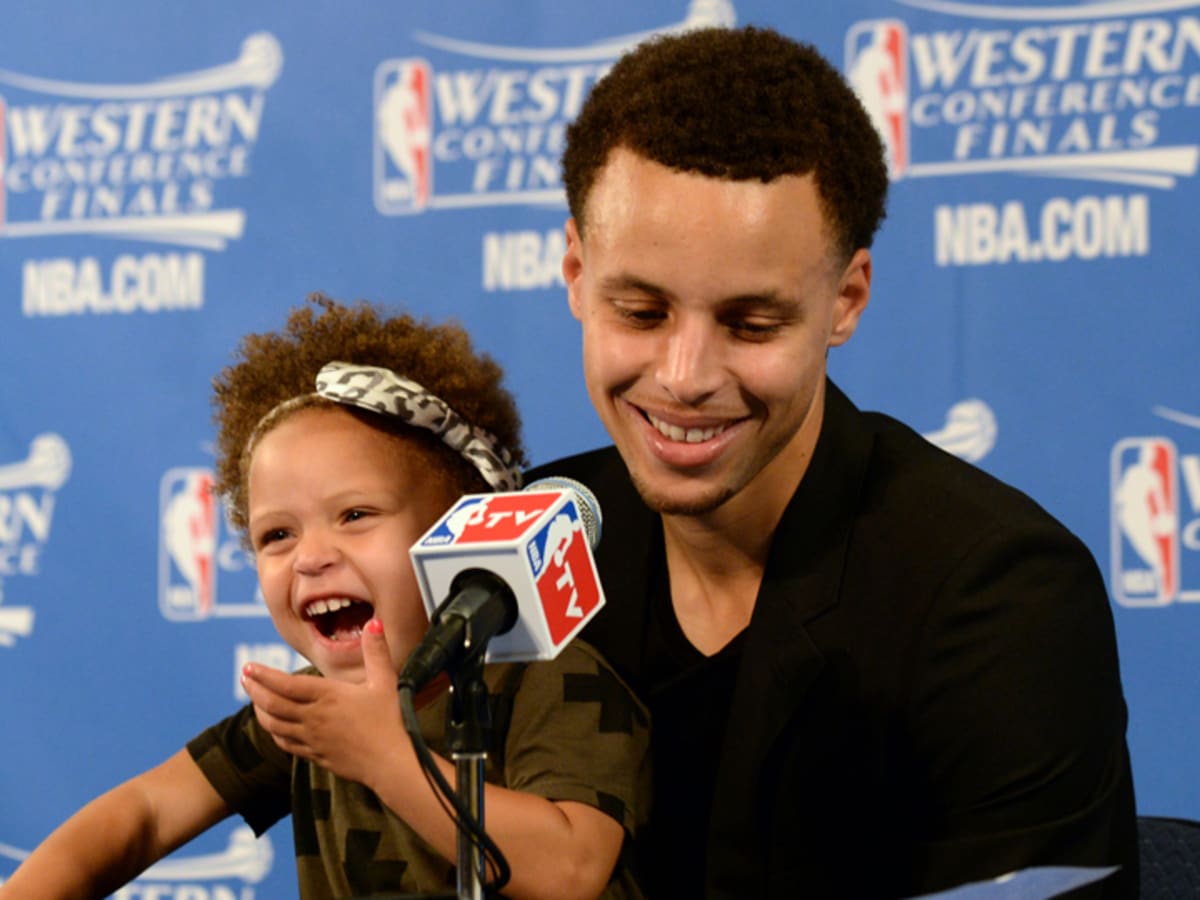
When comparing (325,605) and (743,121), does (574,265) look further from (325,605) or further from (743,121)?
(325,605)

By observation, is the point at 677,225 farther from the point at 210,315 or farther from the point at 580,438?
the point at 210,315

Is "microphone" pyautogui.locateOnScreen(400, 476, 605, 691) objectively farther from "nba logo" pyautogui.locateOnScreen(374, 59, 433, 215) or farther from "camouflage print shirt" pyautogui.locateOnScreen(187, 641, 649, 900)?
"nba logo" pyautogui.locateOnScreen(374, 59, 433, 215)

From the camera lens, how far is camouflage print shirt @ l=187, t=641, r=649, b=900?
4.29 feet

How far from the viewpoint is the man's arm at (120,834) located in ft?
4.56

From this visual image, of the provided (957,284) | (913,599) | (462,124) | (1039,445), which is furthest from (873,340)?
(913,599)

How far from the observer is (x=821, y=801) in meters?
1.37

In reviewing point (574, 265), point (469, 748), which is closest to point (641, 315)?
point (574, 265)

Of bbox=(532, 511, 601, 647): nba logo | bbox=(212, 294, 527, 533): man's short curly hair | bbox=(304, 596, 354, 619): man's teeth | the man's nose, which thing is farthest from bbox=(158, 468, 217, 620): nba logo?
bbox=(532, 511, 601, 647): nba logo

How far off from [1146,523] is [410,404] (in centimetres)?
125

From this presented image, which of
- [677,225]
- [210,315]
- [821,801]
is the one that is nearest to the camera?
[677,225]

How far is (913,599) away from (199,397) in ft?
5.60

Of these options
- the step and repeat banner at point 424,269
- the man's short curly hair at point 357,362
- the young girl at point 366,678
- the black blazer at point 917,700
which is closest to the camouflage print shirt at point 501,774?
the young girl at point 366,678

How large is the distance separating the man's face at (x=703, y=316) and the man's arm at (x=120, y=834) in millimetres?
570

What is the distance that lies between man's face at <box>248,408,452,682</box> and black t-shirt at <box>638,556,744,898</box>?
0.86 feet
